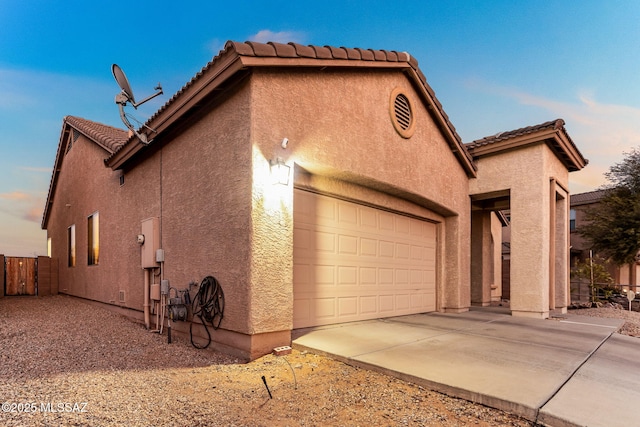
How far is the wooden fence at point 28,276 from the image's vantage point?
13.6m

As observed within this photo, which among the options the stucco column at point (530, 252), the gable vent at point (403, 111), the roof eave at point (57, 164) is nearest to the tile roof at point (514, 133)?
the stucco column at point (530, 252)

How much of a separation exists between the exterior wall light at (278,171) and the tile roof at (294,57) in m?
1.32

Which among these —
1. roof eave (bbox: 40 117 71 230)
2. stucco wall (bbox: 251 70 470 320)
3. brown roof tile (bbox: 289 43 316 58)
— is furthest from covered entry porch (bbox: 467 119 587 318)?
roof eave (bbox: 40 117 71 230)

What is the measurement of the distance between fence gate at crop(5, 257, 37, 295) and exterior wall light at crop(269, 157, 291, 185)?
48.3ft

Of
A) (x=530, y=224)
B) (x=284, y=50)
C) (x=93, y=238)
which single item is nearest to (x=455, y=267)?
(x=530, y=224)

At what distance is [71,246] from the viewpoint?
43.0 ft

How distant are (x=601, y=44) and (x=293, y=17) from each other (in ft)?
29.2

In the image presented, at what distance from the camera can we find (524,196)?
8.69 meters

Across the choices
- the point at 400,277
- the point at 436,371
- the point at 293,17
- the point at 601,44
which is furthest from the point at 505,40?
the point at 436,371

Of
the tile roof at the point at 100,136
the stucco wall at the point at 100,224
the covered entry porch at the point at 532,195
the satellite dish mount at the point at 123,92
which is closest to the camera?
the satellite dish mount at the point at 123,92

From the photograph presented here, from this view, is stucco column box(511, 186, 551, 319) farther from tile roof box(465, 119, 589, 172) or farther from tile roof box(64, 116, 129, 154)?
tile roof box(64, 116, 129, 154)

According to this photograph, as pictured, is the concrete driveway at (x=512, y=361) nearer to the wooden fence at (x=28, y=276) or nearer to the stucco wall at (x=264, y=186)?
the stucco wall at (x=264, y=186)

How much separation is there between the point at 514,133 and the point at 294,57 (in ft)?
21.7

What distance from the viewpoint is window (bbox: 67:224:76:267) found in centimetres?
1275
